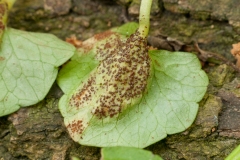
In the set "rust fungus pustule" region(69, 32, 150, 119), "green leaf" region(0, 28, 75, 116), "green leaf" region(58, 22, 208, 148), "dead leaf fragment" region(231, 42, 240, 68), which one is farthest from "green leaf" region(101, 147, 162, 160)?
"dead leaf fragment" region(231, 42, 240, 68)

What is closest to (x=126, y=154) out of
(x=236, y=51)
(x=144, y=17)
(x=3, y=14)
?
(x=144, y=17)

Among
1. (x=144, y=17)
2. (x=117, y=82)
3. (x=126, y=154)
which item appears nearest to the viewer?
(x=126, y=154)

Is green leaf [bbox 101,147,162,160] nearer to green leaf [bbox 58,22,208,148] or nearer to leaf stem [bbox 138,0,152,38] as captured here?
green leaf [bbox 58,22,208,148]

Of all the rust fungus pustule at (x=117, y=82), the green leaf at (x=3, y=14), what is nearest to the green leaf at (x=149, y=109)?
the rust fungus pustule at (x=117, y=82)

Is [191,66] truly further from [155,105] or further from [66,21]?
[66,21]

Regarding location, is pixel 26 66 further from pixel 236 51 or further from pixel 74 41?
pixel 236 51
